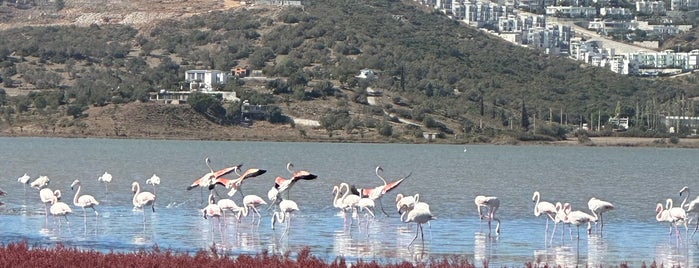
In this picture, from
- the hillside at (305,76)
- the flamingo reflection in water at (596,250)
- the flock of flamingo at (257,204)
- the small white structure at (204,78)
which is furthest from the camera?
the small white structure at (204,78)

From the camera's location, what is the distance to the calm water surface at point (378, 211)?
24703 millimetres

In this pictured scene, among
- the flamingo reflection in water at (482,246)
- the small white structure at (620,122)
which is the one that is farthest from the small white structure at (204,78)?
the flamingo reflection in water at (482,246)

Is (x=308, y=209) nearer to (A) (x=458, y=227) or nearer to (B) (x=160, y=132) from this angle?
(A) (x=458, y=227)

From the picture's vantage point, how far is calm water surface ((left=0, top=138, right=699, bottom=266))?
973 inches

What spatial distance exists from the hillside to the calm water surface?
52.5ft

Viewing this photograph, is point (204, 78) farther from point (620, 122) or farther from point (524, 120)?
point (620, 122)

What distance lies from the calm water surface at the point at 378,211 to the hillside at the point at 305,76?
52.5 ft

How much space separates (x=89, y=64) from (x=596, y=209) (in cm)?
9791

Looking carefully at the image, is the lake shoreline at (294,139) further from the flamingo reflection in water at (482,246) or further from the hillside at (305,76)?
the flamingo reflection in water at (482,246)

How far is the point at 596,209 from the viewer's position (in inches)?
1110

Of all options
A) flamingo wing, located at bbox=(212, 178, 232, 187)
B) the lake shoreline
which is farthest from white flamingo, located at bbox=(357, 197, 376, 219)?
the lake shoreline

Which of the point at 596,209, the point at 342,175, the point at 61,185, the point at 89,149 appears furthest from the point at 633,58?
the point at 596,209

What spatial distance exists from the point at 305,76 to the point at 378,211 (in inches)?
3227

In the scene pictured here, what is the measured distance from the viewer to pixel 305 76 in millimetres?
115688
